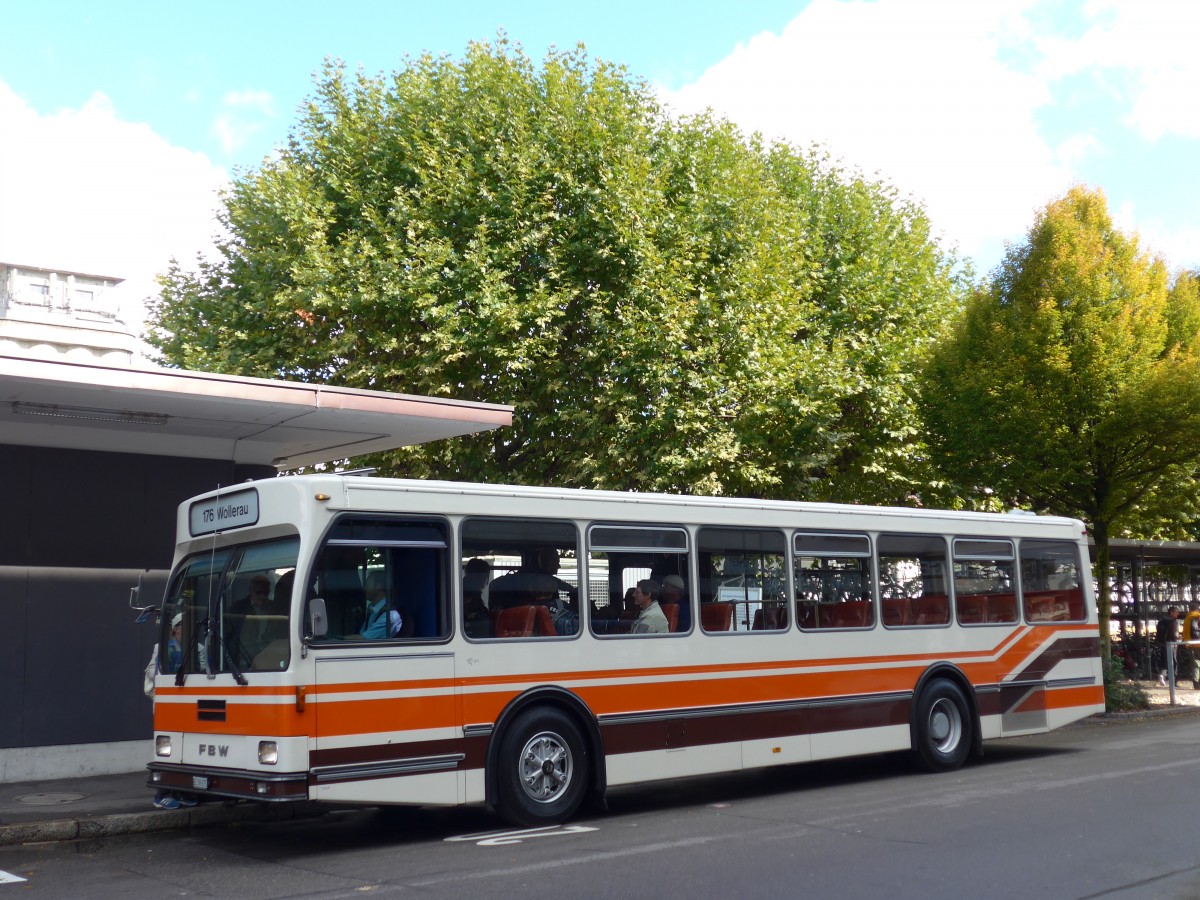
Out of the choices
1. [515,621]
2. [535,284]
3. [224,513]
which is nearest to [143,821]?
[224,513]

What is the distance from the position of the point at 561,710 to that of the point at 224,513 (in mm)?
3331

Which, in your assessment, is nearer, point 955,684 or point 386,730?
point 386,730

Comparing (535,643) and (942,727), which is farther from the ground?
(535,643)

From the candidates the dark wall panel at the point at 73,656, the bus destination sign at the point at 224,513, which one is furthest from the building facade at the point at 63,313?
the bus destination sign at the point at 224,513

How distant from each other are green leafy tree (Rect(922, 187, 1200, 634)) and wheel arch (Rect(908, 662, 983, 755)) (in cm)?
795

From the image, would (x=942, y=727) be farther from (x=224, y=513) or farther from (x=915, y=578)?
(x=224, y=513)

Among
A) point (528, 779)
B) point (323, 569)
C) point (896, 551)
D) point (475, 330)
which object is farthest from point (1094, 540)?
point (323, 569)

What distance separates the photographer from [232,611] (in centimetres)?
970

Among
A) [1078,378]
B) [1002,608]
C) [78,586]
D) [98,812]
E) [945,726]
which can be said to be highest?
[1078,378]

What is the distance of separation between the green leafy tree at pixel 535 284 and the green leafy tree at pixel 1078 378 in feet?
11.4

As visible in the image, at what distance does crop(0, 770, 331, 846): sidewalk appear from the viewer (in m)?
10.1

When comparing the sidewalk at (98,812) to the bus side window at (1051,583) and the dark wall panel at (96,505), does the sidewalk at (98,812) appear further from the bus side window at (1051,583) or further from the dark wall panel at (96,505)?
the bus side window at (1051,583)

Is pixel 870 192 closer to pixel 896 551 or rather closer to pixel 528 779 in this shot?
pixel 896 551

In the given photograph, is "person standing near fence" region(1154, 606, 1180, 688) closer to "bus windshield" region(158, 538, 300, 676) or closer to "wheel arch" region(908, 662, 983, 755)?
"wheel arch" region(908, 662, 983, 755)
